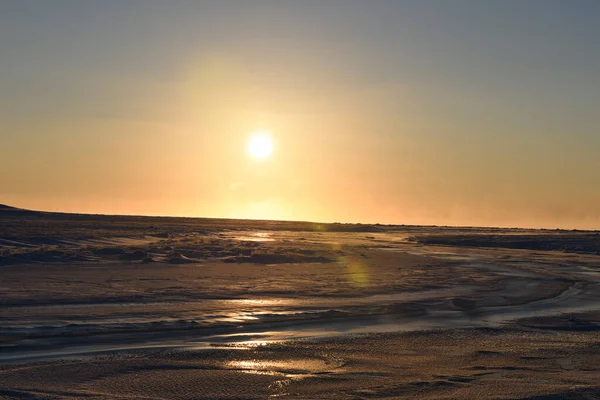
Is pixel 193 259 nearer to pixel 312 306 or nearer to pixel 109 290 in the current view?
pixel 109 290

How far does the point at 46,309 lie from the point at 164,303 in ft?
9.85

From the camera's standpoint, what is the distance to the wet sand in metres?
10.5

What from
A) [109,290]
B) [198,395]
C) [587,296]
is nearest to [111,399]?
[198,395]

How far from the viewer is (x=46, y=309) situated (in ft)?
56.1

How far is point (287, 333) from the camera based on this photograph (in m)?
14.9

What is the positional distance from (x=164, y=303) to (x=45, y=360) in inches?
277

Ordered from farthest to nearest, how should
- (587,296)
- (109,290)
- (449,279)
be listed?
1. (449,279)
2. (587,296)
3. (109,290)

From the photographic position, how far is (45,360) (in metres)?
11.7

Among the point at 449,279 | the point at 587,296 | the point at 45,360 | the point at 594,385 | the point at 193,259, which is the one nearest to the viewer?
the point at 594,385

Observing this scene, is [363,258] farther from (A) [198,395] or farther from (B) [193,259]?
(A) [198,395]

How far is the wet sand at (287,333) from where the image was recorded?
10.5 m

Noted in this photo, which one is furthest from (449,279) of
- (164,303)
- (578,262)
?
(578,262)

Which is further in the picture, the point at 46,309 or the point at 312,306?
the point at 312,306

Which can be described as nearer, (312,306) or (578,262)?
(312,306)
